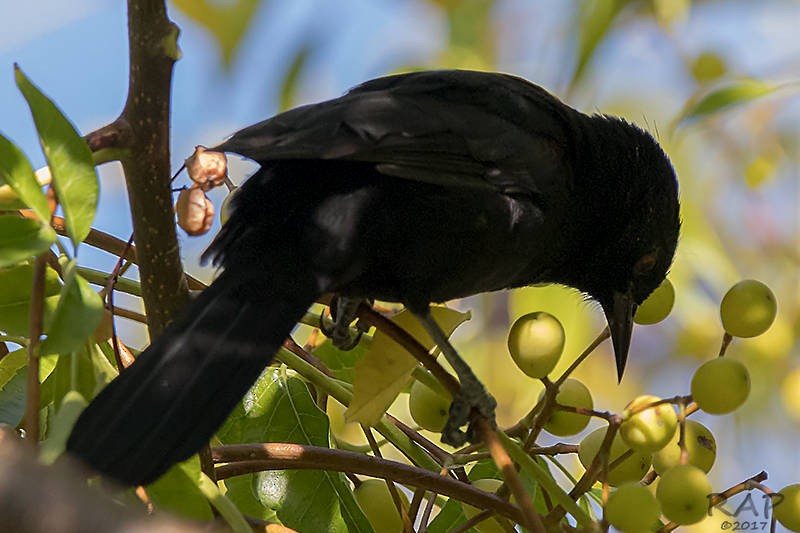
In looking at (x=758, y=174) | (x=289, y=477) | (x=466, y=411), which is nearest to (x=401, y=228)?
(x=466, y=411)

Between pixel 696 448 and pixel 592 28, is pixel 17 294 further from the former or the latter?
pixel 592 28

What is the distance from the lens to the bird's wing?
2.33 metres

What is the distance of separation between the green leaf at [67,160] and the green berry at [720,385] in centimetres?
119

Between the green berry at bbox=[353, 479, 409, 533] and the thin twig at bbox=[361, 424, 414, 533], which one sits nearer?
the thin twig at bbox=[361, 424, 414, 533]

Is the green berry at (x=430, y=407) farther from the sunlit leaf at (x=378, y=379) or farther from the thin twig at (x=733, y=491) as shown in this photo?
the thin twig at (x=733, y=491)

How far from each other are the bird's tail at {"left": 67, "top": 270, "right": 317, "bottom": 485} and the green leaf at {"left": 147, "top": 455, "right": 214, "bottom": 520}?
2 centimetres

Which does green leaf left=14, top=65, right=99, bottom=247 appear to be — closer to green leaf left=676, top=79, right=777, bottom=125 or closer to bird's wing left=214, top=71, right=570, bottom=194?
bird's wing left=214, top=71, right=570, bottom=194

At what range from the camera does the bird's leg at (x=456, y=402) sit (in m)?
2.26

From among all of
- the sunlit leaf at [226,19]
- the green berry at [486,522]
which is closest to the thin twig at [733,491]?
the green berry at [486,522]

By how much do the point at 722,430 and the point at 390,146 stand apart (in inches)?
111

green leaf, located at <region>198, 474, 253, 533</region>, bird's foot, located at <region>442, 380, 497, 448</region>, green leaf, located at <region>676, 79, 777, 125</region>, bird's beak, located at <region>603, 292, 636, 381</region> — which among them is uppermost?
green leaf, located at <region>676, 79, 777, 125</region>

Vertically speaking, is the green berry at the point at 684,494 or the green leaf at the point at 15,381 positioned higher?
the green berry at the point at 684,494

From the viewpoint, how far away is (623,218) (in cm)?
Result: 342

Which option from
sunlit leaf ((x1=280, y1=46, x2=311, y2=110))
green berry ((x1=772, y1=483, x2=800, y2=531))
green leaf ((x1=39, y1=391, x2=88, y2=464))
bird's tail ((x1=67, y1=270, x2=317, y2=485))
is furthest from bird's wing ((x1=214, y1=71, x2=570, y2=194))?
green berry ((x1=772, y1=483, x2=800, y2=531))
